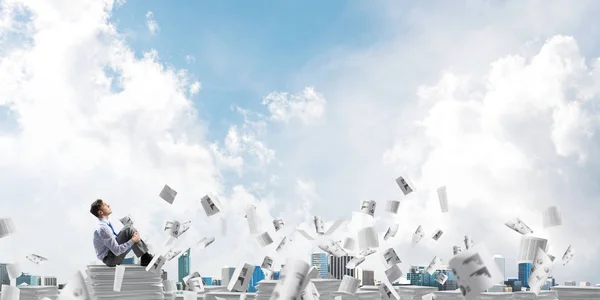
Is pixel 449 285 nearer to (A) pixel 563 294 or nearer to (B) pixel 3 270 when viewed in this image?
(A) pixel 563 294

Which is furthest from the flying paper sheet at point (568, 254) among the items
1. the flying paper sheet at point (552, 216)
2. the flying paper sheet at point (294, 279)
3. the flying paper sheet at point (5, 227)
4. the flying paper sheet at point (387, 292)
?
the flying paper sheet at point (5, 227)

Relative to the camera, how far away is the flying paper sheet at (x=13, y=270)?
877 cm

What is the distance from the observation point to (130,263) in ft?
25.3

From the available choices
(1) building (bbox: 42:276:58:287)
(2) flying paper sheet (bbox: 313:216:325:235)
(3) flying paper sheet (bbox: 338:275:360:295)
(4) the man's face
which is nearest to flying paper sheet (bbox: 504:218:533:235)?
(3) flying paper sheet (bbox: 338:275:360:295)

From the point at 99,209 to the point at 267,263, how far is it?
7.32 feet

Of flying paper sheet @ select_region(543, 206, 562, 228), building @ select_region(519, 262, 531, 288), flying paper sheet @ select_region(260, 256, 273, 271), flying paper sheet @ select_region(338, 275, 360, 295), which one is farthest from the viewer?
flying paper sheet @ select_region(260, 256, 273, 271)

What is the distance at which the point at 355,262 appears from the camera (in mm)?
8875

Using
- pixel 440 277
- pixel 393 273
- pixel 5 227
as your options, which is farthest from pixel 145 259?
pixel 440 277

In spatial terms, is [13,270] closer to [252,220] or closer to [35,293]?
[35,293]

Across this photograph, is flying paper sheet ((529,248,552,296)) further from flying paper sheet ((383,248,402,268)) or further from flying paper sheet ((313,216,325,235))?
flying paper sheet ((313,216,325,235))

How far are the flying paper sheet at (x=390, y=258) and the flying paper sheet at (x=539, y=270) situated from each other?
1691mm

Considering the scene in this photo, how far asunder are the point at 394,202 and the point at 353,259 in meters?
1.00

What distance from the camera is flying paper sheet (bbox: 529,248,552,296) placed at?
7301 millimetres

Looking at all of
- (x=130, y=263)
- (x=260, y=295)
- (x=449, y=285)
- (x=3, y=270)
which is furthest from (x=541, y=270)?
(x=3, y=270)
